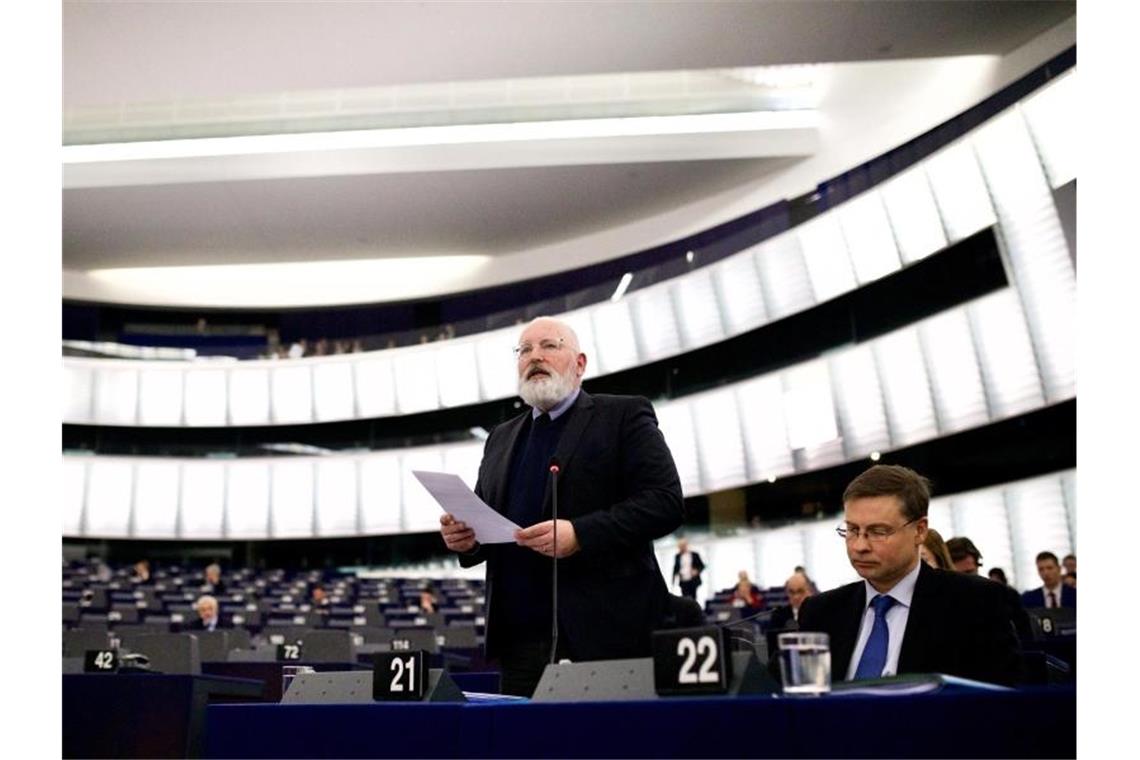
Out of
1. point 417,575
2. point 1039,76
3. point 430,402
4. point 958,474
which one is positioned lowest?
point 417,575

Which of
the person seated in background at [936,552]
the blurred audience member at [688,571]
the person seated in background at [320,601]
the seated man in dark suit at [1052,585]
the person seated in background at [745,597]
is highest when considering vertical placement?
the person seated in background at [936,552]

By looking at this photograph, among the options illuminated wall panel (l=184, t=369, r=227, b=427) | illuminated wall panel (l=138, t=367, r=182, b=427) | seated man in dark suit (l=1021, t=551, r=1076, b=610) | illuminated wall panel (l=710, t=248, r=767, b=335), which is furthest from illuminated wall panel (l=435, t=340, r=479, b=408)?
seated man in dark suit (l=1021, t=551, r=1076, b=610)

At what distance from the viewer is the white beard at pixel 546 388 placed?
384 cm

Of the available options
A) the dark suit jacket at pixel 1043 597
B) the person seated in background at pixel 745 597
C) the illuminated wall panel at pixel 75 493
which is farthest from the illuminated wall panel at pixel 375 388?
the dark suit jacket at pixel 1043 597

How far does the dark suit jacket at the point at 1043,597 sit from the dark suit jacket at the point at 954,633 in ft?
23.6

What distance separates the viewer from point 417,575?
26906mm

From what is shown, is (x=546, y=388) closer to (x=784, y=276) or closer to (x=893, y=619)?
(x=893, y=619)

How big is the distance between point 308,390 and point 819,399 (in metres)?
13.4

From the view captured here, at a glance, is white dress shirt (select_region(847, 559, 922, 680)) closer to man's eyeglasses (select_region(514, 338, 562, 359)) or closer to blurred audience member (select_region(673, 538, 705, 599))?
man's eyeglasses (select_region(514, 338, 562, 359))

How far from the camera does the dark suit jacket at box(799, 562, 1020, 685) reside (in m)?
2.76

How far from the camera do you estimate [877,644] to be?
118 inches

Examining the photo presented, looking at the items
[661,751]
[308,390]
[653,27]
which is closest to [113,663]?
[661,751]

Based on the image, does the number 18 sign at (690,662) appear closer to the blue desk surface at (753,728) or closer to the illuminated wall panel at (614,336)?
the blue desk surface at (753,728)

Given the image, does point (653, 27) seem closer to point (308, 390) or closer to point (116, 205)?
point (116, 205)
